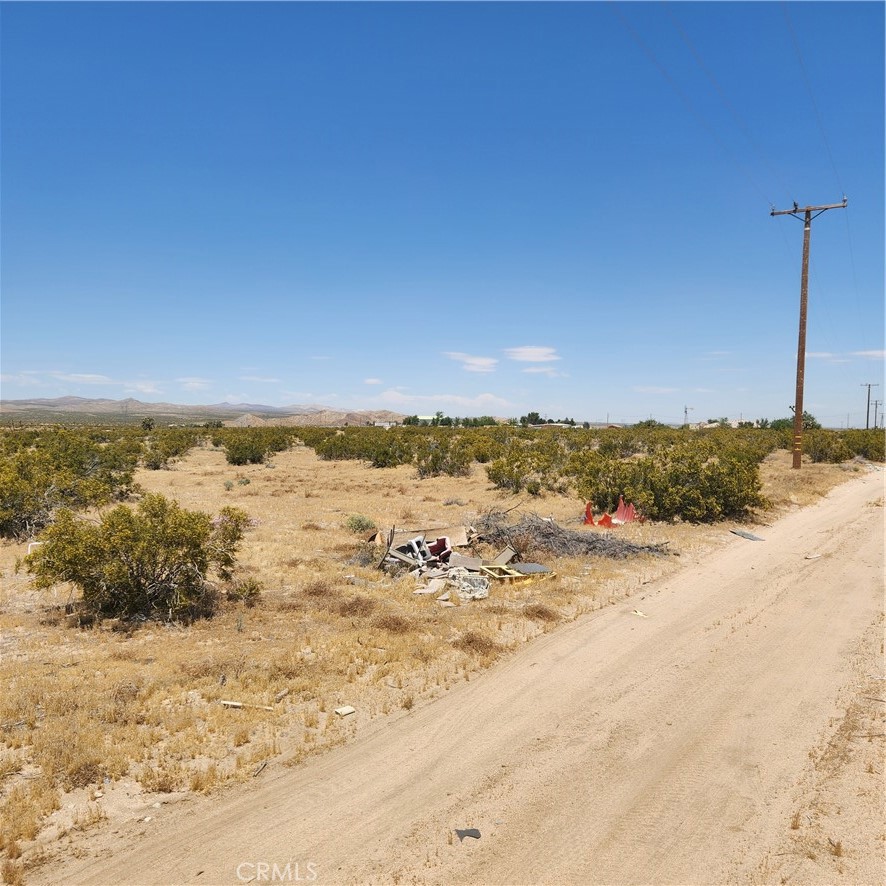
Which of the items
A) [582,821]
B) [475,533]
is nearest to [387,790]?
[582,821]

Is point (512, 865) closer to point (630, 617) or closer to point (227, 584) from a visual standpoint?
point (630, 617)

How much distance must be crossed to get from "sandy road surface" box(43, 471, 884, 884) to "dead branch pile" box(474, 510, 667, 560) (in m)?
4.73

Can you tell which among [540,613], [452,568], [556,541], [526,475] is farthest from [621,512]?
[540,613]

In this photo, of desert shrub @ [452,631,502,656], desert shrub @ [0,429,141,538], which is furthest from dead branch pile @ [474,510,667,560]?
desert shrub @ [0,429,141,538]

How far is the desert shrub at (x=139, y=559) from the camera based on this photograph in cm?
946

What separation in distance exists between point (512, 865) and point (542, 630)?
5.28 metres

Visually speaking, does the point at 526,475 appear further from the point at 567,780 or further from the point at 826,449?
the point at 826,449

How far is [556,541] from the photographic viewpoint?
582 inches

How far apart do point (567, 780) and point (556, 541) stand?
30.5ft

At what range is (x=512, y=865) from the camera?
4.59m

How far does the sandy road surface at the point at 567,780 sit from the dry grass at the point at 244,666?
1.88ft

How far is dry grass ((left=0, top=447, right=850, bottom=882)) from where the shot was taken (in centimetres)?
571

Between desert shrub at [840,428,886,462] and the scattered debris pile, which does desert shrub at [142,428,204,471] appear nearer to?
the scattered debris pile

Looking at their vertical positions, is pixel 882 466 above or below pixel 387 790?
above
